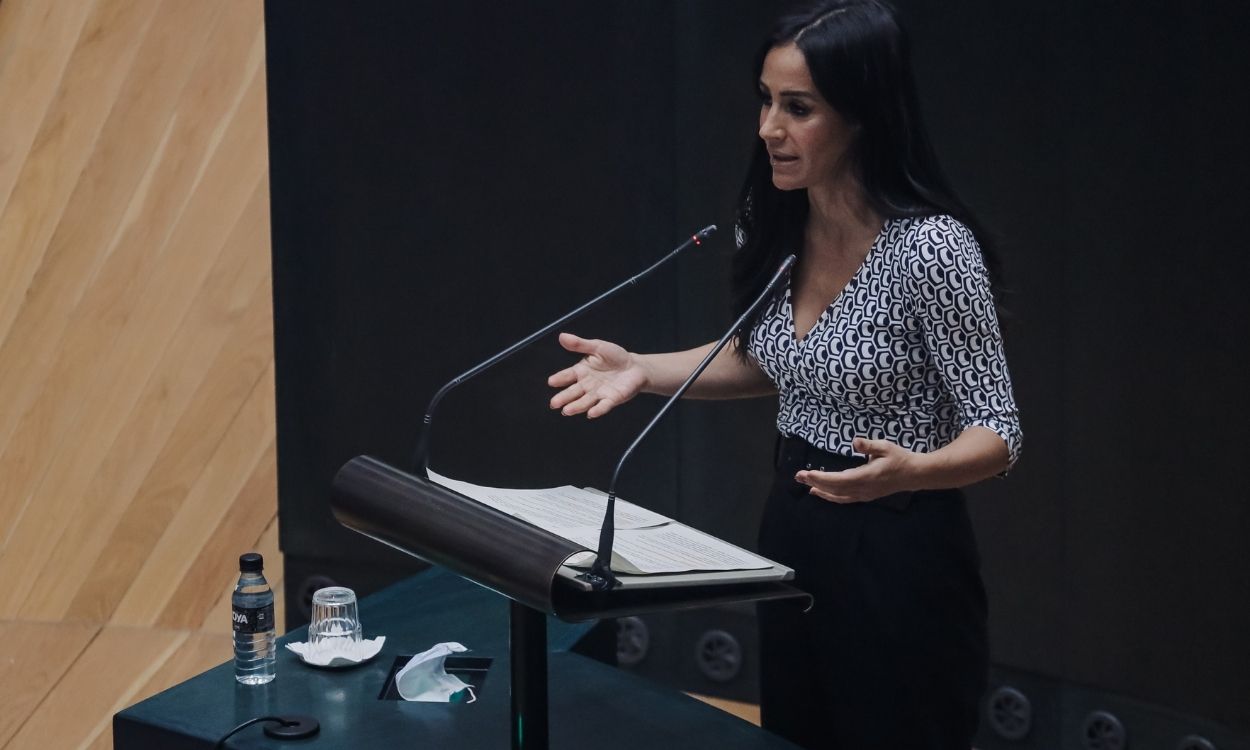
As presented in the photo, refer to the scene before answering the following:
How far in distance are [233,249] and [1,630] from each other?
890 mm

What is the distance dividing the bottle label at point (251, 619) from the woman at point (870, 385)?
37 centimetres

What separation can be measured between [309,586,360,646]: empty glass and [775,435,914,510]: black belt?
0.46m

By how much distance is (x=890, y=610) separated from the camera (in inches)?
55.2

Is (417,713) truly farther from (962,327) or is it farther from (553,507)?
(962,327)

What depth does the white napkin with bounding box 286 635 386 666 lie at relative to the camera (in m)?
1.45

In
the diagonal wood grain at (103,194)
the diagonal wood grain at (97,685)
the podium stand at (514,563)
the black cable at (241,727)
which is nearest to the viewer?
the podium stand at (514,563)

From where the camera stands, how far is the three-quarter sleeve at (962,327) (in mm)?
1335

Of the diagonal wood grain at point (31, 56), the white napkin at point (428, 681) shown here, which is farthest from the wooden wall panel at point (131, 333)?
the white napkin at point (428, 681)

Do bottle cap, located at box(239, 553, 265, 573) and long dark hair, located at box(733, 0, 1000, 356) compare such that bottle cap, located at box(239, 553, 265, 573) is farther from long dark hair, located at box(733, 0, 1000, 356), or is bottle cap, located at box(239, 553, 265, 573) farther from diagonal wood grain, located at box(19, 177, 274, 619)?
diagonal wood grain, located at box(19, 177, 274, 619)

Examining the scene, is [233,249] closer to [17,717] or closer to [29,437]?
[29,437]

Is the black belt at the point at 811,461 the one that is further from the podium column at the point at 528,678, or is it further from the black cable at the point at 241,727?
the black cable at the point at 241,727

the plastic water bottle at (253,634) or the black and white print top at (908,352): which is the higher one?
the black and white print top at (908,352)

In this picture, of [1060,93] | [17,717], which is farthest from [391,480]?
[17,717]

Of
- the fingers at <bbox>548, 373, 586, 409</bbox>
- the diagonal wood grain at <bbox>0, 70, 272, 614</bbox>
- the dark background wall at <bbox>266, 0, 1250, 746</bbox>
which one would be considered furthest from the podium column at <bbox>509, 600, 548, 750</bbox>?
the diagonal wood grain at <bbox>0, 70, 272, 614</bbox>
